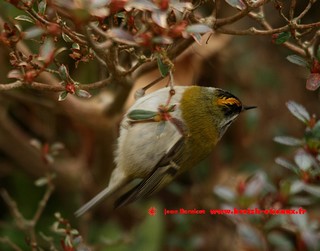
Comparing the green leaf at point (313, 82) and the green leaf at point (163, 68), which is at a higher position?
the green leaf at point (163, 68)

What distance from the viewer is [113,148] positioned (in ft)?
8.83

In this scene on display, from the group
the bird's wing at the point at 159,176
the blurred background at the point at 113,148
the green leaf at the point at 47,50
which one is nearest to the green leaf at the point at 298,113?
the bird's wing at the point at 159,176

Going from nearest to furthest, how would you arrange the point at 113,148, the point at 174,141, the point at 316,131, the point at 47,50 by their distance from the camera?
1. the point at 47,50
2. the point at 316,131
3. the point at 174,141
4. the point at 113,148

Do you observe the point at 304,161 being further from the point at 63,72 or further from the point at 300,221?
the point at 63,72

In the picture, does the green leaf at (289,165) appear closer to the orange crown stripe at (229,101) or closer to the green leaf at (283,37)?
the green leaf at (283,37)

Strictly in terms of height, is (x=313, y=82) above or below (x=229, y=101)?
above

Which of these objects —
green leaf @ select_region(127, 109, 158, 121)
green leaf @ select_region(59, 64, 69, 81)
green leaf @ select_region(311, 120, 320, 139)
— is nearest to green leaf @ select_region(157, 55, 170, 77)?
green leaf @ select_region(127, 109, 158, 121)

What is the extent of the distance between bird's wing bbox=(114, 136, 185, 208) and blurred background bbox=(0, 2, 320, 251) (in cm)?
40

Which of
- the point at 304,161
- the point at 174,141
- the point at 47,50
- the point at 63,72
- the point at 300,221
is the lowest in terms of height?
the point at 174,141

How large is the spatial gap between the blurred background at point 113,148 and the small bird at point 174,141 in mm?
349

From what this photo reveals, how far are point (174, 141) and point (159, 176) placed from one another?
0.15 m

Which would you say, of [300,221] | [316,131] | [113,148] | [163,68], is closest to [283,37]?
[316,131]

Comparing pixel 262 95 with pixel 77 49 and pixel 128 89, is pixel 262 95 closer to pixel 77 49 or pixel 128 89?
pixel 128 89

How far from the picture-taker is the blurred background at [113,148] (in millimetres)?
2654
